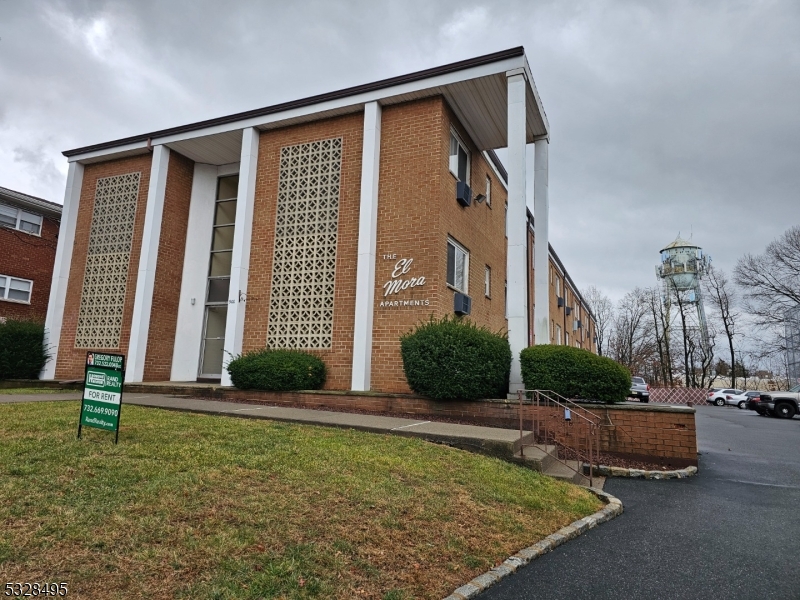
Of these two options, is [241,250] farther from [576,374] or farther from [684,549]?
[684,549]

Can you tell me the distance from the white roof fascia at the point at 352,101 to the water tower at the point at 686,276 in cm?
4409

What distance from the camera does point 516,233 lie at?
10914 mm

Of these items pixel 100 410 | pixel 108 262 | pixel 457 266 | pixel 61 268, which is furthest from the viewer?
pixel 61 268

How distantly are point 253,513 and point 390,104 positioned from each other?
11238 millimetres

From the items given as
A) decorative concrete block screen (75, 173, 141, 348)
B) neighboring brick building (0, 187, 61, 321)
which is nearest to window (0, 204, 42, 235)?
neighboring brick building (0, 187, 61, 321)

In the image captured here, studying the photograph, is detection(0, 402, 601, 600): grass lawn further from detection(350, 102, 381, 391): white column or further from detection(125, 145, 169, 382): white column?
detection(125, 145, 169, 382): white column

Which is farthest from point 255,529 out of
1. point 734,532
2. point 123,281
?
point 123,281

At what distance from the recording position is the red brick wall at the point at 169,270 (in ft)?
48.3

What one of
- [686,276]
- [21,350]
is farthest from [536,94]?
[686,276]

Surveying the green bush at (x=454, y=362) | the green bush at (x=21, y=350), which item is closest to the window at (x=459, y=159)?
the green bush at (x=454, y=362)

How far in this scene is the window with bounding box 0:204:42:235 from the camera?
18819 millimetres

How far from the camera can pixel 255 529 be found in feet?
11.5

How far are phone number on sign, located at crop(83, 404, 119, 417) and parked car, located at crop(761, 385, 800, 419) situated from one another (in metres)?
26.4

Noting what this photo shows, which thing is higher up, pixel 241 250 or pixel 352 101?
pixel 352 101
